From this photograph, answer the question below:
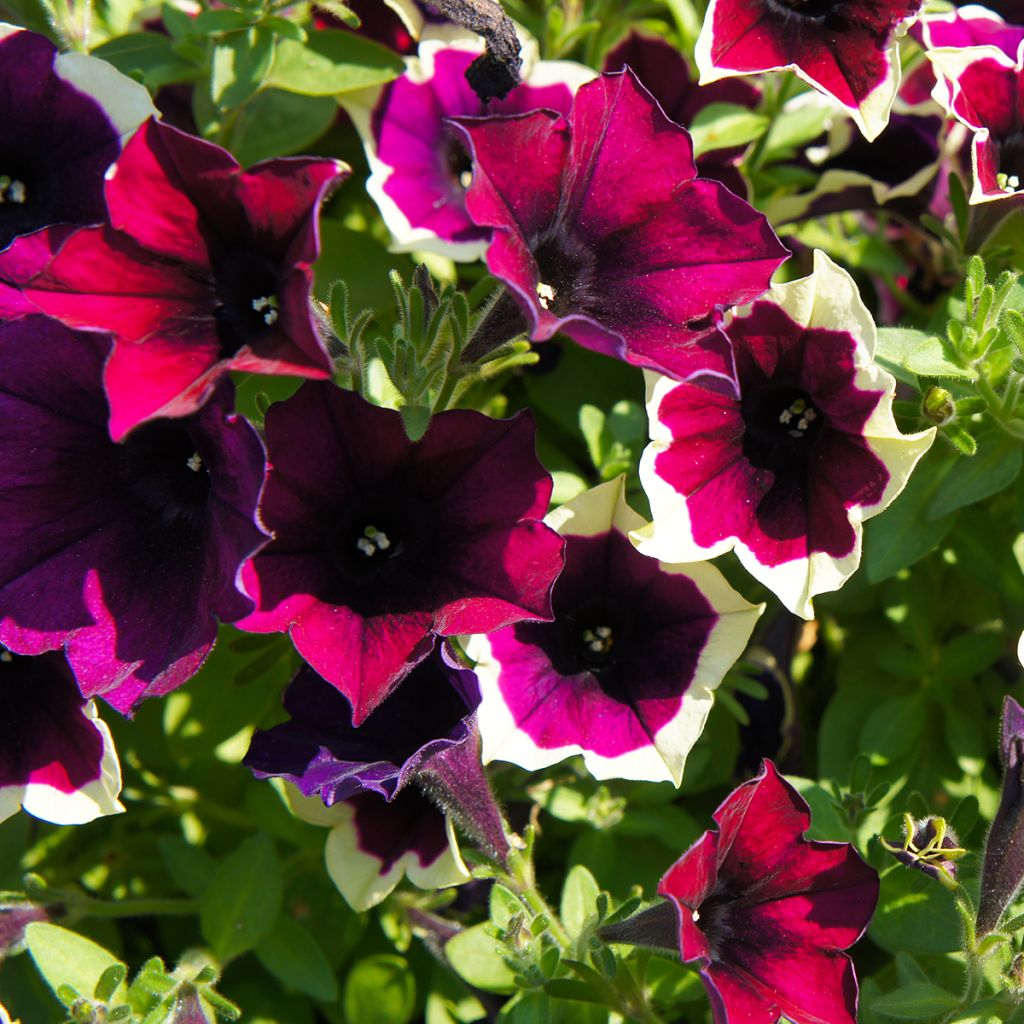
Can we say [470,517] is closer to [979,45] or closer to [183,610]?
[183,610]

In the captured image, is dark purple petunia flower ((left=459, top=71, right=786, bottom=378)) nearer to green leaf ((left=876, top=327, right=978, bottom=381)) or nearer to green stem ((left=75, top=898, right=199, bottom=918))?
green leaf ((left=876, top=327, right=978, bottom=381))

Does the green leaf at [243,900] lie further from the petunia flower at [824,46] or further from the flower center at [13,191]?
the petunia flower at [824,46]

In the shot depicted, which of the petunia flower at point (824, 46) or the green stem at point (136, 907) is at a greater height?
the petunia flower at point (824, 46)

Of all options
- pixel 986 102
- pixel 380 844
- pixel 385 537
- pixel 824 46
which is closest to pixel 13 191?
pixel 385 537

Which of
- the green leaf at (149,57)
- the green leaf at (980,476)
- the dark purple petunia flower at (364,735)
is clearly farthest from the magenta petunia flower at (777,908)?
the green leaf at (149,57)

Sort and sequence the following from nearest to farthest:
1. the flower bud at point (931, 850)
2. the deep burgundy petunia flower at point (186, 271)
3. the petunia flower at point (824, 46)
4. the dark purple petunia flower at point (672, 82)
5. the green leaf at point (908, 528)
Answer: the deep burgundy petunia flower at point (186, 271) < the flower bud at point (931, 850) < the petunia flower at point (824, 46) < the green leaf at point (908, 528) < the dark purple petunia flower at point (672, 82)

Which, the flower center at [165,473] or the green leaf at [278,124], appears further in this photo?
the green leaf at [278,124]

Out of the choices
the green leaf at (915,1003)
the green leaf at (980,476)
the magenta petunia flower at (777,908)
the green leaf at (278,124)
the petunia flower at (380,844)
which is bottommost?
the petunia flower at (380,844)
